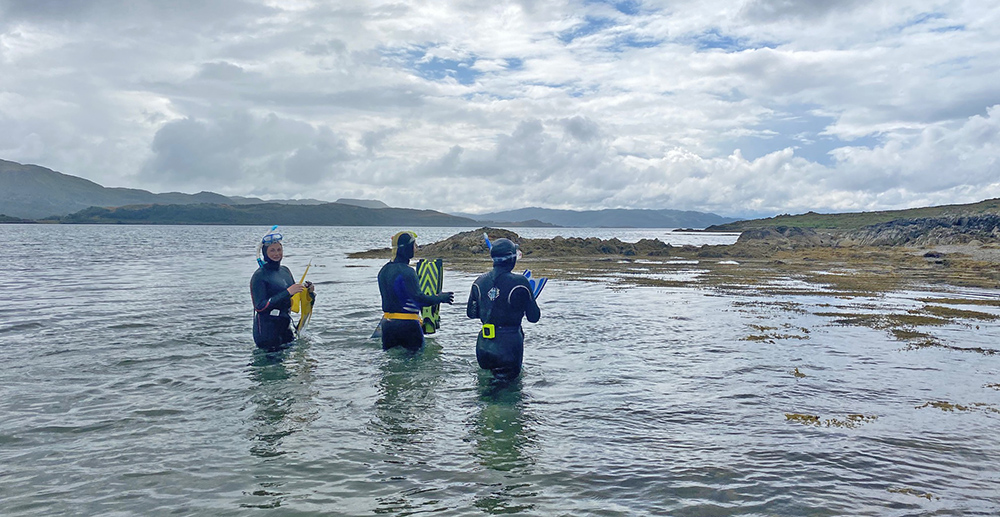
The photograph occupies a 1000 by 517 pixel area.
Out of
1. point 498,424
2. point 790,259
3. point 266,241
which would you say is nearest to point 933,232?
point 790,259

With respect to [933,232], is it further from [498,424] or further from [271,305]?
[271,305]

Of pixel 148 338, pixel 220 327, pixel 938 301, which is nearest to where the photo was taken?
pixel 148 338

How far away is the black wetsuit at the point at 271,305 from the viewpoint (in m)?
12.3

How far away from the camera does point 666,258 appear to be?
55.4 meters

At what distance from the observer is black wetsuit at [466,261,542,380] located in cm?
1008

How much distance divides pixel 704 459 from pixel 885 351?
9.21 m

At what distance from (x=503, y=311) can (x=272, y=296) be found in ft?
17.2

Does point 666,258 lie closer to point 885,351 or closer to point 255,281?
point 885,351

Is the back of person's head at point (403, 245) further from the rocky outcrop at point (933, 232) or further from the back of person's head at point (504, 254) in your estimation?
the rocky outcrop at point (933, 232)

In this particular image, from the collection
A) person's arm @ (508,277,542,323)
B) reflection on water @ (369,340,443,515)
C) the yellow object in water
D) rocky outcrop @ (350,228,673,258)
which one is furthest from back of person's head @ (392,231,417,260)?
rocky outcrop @ (350,228,673,258)

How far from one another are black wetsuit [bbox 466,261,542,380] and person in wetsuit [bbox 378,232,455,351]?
53.4 inches

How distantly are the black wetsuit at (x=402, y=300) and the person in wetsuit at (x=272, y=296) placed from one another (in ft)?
5.91

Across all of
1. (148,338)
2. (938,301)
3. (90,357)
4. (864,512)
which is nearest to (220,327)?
(148,338)

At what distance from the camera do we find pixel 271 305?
12375 mm
